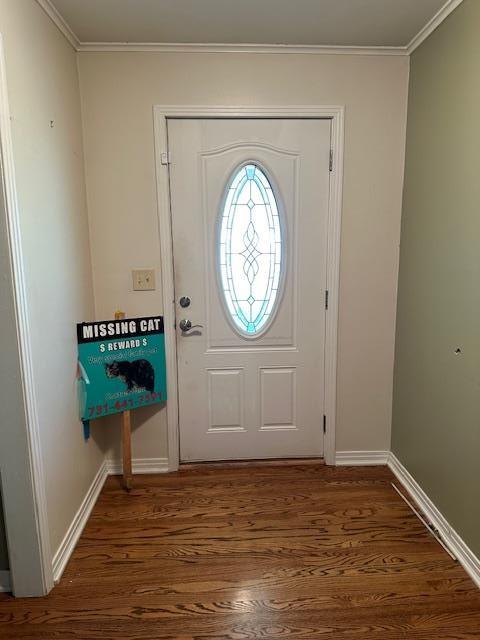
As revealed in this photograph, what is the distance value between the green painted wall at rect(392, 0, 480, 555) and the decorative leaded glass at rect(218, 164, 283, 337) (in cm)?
76

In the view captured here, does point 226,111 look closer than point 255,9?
No

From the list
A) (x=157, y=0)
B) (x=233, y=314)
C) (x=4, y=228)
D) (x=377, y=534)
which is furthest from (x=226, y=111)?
(x=377, y=534)

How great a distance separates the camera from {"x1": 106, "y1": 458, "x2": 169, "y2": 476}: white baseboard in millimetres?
2545

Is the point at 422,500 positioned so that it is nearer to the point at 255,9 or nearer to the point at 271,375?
the point at 271,375

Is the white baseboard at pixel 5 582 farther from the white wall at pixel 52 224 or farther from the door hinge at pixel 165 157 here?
the door hinge at pixel 165 157

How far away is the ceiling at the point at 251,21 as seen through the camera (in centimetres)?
181

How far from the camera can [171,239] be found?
92.8 inches

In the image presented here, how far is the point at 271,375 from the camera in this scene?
2549mm

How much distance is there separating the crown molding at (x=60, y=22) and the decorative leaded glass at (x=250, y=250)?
1.05m

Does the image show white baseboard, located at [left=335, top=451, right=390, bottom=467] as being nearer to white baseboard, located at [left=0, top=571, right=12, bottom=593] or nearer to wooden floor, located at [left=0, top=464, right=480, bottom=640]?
wooden floor, located at [left=0, top=464, right=480, bottom=640]

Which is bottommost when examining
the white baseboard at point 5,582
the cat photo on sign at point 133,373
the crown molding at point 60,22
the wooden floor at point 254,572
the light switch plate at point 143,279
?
the wooden floor at point 254,572

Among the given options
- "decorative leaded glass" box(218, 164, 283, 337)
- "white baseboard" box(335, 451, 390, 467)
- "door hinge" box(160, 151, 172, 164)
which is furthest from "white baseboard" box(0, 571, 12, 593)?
"door hinge" box(160, 151, 172, 164)

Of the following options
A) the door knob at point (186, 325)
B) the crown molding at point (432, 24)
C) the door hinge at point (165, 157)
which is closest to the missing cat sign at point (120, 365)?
the door knob at point (186, 325)

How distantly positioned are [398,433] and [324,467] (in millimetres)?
504
